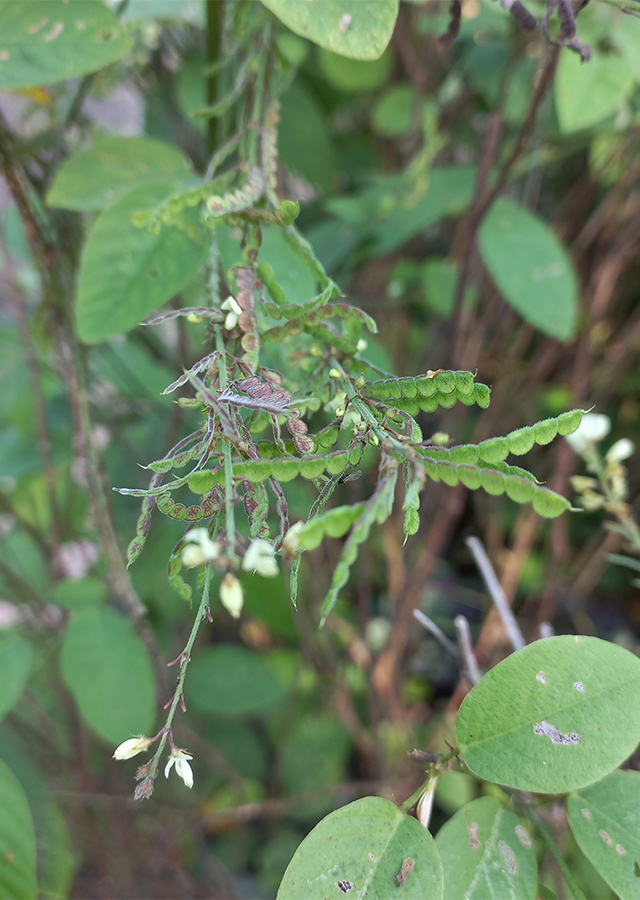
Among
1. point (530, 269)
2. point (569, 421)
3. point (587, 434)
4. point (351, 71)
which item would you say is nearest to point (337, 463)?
point (569, 421)

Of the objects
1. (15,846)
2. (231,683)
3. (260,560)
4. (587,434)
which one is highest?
(260,560)

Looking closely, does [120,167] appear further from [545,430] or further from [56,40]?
[545,430]

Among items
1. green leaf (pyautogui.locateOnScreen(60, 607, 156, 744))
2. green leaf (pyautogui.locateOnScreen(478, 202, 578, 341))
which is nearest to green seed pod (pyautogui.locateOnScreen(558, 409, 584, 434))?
green leaf (pyautogui.locateOnScreen(478, 202, 578, 341))

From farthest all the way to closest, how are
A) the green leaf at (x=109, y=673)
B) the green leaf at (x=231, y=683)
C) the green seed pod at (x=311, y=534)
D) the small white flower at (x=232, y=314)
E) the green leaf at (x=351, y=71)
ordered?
the green leaf at (x=231, y=683) → the green leaf at (x=351, y=71) → the green leaf at (x=109, y=673) → the small white flower at (x=232, y=314) → the green seed pod at (x=311, y=534)

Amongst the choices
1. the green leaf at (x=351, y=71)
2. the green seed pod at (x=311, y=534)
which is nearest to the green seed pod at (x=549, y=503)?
the green seed pod at (x=311, y=534)

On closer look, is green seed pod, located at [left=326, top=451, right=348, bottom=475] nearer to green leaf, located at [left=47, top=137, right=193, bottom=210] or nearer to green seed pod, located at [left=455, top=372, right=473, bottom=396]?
green seed pod, located at [left=455, top=372, right=473, bottom=396]

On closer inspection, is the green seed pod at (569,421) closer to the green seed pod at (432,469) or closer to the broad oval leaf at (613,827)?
the green seed pod at (432,469)
